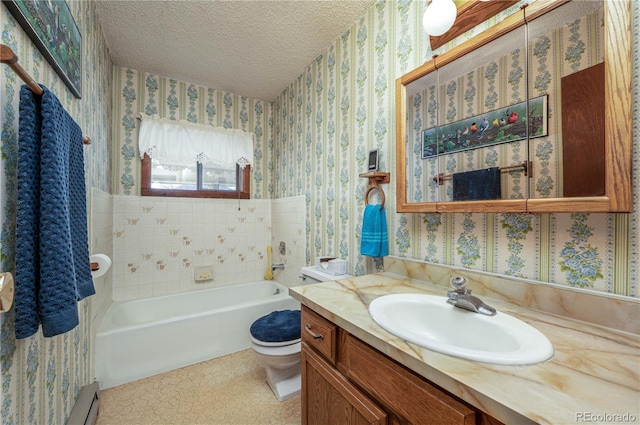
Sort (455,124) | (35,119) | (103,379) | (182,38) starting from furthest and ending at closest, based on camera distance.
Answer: (182,38) → (103,379) → (455,124) → (35,119)

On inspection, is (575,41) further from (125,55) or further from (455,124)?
(125,55)

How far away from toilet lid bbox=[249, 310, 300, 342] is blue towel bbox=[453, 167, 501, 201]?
124 centimetres

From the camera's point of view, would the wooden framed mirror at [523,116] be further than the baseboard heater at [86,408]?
A: No

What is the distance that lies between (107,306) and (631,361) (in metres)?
2.89

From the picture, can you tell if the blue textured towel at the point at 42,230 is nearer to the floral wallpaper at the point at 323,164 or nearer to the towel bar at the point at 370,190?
the floral wallpaper at the point at 323,164

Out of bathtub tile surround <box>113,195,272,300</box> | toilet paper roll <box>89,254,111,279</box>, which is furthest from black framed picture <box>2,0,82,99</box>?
bathtub tile surround <box>113,195,272,300</box>

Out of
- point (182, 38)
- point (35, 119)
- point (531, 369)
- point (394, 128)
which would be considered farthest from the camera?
point (182, 38)

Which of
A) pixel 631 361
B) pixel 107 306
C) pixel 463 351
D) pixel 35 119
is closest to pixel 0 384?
pixel 35 119

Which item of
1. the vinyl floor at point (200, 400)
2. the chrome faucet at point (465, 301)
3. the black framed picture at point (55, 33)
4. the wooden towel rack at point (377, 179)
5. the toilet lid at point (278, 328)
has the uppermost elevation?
the black framed picture at point (55, 33)

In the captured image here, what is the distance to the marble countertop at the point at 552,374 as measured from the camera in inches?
17.8

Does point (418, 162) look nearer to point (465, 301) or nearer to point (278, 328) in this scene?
point (465, 301)

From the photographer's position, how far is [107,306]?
210cm

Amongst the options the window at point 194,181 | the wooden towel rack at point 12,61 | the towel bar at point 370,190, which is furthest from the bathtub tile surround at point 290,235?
the wooden towel rack at point 12,61

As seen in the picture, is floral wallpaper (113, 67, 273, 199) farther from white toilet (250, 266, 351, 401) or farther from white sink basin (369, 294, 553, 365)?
white sink basin (369, 294, 553, 365)
